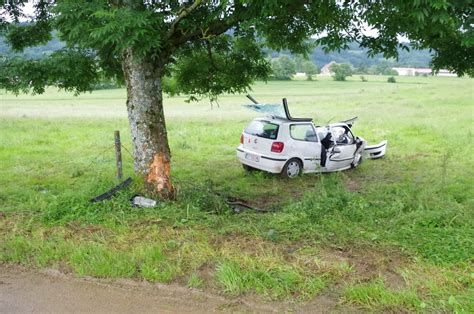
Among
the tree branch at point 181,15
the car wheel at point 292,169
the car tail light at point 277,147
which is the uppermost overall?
the tree branch at point 181,15

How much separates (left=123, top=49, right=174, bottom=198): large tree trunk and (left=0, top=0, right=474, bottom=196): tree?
0.05 feet

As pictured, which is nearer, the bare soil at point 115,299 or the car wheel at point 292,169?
the bare soil at point 115,299

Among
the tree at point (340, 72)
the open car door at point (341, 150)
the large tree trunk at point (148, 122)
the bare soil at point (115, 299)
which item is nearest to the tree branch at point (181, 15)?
the large tree trunk at point (148, 122)

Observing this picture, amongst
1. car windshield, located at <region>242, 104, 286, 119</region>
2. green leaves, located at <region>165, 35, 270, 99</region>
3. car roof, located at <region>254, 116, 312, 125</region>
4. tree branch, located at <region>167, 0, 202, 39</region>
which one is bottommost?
car roof, located at <region>254, 116, 312, 125</region>

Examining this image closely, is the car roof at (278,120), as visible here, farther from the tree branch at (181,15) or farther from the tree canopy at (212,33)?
the tree branch at (181,15)

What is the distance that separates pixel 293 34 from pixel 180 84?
312 cm

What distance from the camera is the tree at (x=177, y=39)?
604 cm

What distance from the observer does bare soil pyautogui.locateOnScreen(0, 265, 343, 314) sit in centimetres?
481

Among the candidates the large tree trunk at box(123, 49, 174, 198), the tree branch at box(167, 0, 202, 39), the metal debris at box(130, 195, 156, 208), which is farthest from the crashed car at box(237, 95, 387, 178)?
the metal debris at box(130, 195, 156, 208)

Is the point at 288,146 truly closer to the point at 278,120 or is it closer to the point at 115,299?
the point at 278,120

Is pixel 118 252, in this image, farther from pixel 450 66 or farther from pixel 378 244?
pixel 450 66

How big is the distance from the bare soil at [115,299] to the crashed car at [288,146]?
6.82m

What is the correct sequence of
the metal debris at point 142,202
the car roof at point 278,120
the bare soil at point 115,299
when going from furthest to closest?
the car roof at point 278,120, the metal debris at point 142,202, the bare soil at point 115,299

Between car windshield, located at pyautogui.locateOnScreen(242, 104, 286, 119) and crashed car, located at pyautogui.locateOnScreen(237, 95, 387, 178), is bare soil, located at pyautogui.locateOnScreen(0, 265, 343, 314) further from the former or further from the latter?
car windshield, located at pyautogui.locateOnScreen(242, 104, 286, 119)
